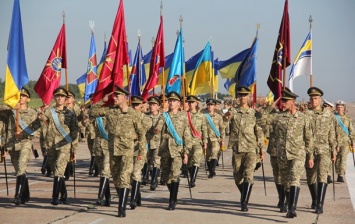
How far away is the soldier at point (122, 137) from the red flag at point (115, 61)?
1607 mm

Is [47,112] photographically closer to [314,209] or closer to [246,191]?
[246,191]

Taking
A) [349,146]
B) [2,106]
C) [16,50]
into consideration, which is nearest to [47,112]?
[2,106]

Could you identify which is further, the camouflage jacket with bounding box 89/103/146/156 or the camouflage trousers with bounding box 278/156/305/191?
the camouflage jacket with bounding box 89/103/146/156

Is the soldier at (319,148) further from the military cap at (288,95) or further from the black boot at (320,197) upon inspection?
the military cap at (288,95)

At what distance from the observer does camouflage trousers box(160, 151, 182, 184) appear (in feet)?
41.4

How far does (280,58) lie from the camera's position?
14.8 meters

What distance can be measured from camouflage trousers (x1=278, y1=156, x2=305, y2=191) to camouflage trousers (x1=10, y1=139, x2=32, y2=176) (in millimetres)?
4255

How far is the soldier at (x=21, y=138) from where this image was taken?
42.4 ft

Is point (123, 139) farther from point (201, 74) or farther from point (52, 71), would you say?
point (201, 74)

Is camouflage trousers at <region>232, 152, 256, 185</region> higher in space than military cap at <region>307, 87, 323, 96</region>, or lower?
lower

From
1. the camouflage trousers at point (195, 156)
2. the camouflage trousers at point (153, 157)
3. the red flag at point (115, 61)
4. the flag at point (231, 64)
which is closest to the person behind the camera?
the red flag at point (115, 61)

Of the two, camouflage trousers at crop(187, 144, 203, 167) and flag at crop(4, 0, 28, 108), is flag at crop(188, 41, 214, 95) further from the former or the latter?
flag at crop(4, 0, 28, 108)

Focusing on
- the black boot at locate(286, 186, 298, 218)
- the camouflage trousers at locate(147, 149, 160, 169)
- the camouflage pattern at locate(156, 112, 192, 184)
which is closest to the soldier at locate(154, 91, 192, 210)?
the camouflage pattern at locate(156, 112, 192, 184)

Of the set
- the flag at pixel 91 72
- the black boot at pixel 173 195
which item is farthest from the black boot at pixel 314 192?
the flag at pixel 91 72
